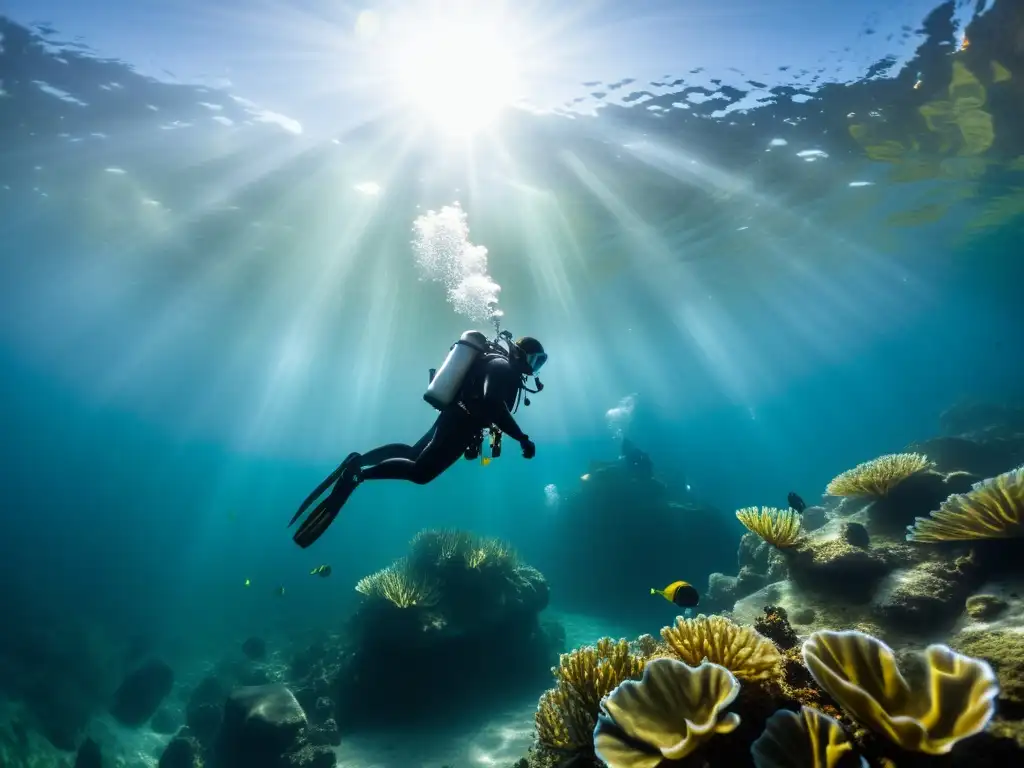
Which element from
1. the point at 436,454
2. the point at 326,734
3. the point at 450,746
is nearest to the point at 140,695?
the point at 326,734

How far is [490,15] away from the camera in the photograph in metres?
9.69

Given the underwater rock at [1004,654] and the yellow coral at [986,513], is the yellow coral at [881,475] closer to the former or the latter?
the yellow coral at [986,513]

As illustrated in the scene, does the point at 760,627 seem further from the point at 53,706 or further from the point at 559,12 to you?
the point at 53,706

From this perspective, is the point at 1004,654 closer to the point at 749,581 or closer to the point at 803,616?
the point at 803,616

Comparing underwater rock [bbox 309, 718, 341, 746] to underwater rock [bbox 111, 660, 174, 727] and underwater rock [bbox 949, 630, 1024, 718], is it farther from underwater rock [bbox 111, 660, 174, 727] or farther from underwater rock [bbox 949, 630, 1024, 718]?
underwater rock [bbox 111, 660, 174, 727]

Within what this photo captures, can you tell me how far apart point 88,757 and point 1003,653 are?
60.1 feet

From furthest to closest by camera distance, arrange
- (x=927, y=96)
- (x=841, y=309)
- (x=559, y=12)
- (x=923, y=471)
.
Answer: (x=841, y=309)
(x=927, y=96)
(x=559, y=12)
(x=923, y=471)

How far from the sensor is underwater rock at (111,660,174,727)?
16172 mm

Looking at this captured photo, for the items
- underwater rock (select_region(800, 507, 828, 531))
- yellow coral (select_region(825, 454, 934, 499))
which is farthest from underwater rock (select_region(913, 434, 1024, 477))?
yellow coral (select_region(825, 454, 934, 499))

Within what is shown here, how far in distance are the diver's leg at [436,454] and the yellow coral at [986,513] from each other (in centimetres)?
503

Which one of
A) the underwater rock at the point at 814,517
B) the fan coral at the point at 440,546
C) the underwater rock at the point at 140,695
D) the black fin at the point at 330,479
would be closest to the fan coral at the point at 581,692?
the black fin at the point at 330,479

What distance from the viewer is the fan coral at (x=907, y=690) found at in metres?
1.84

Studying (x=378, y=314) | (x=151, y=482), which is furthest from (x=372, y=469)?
(x=151, y=482)

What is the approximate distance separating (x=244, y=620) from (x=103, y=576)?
57.5 ft
